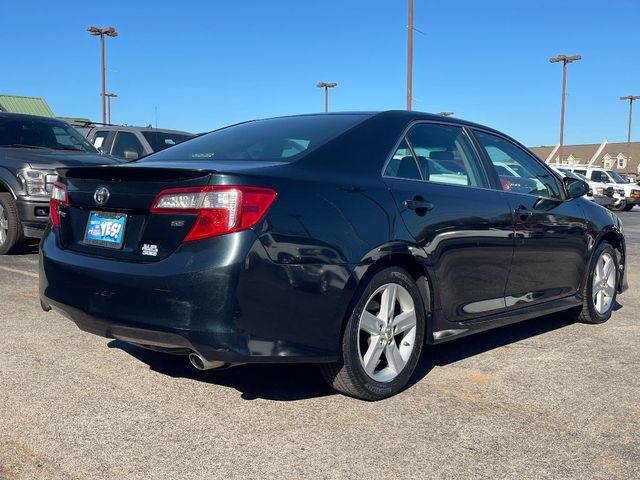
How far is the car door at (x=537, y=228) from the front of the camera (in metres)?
4.61

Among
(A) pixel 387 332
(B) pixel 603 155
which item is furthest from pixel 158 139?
(B) pixel 603 155

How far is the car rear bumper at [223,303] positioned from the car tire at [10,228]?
5.49 metres

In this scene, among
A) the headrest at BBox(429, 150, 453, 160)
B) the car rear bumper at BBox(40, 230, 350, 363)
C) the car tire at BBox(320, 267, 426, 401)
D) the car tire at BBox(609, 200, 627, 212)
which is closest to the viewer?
the car rear bumper at BBox(40, 230, 350, 363)

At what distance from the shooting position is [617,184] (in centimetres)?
2994

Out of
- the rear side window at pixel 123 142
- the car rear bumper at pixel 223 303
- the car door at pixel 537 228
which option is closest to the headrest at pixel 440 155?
the car door at pixel 537 228

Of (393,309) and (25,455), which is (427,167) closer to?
(393,309)

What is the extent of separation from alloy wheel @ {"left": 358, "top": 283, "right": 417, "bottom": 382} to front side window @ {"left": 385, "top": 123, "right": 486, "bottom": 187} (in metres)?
0.68

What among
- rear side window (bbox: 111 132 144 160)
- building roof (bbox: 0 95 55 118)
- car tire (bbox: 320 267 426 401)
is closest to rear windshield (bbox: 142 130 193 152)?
rear side window (bbox: 111 132 144 160)

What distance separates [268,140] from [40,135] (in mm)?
6188

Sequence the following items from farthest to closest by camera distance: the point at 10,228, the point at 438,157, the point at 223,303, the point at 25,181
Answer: the point at 10,228, the point at 25,181, the point at 438,157, the point at 223,303

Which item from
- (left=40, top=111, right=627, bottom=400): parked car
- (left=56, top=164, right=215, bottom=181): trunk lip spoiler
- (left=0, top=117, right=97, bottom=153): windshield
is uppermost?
(left=0, top=117, right=97, bottom=153): windshield

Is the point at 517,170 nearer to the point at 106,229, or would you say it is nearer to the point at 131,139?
the point at 106,229

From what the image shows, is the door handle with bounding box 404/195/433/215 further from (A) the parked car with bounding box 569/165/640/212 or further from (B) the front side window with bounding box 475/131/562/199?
(A) the parked car with bounding box 569/165/640/212

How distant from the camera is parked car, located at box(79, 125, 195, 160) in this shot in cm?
1200
